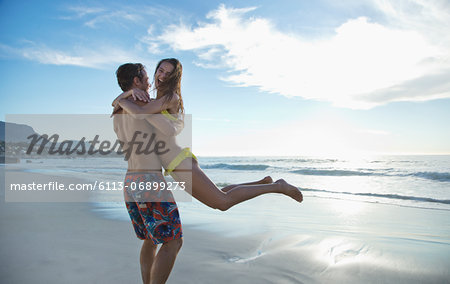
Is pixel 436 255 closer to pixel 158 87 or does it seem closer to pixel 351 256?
pixel 351 256

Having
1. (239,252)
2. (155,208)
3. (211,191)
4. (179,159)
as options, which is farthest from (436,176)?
(155,208)

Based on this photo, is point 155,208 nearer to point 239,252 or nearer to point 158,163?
point 158,163

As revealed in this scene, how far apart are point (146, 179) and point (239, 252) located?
209 centimetres

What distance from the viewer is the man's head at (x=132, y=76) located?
7.66 feet

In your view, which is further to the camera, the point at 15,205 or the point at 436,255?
the point at 15,205

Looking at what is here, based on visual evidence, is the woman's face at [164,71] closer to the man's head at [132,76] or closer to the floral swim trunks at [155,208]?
the man's head at [132,76]

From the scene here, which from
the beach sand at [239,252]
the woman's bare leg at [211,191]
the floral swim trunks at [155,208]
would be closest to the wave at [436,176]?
the beach sand at [239,252]

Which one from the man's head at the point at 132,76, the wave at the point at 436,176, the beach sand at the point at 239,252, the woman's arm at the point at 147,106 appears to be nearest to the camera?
the woman's arm at the point at 147,106

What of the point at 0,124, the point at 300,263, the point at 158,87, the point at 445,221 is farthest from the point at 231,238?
the point at 0,124

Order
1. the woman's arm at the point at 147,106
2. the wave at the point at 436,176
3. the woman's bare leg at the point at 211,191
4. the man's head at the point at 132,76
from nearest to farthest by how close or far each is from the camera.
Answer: the woman's arm at the point at 147,106
the woman's bare leg at the point at 211,191
the man's head at the point at 132,76
the wave at the point at 436,176

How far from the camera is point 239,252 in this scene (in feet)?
12.6

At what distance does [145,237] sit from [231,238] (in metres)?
2.33

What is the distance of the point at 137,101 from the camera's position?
219 cm

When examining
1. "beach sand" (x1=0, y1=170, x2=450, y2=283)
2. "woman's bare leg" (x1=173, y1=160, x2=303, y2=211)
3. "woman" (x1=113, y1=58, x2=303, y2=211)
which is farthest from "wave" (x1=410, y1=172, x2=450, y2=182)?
"woman" (x1=113, y1=58, x2=303, y2=211)
